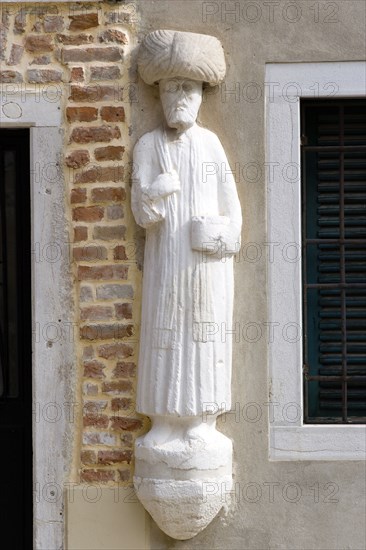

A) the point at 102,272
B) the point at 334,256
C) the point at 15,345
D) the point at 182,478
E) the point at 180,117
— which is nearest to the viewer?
the point at 182,478

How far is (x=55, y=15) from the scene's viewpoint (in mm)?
6910

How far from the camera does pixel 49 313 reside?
22.6 ft

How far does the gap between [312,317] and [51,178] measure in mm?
1418

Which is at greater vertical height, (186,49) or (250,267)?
(186,49)

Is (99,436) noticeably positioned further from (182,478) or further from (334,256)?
(334,256)

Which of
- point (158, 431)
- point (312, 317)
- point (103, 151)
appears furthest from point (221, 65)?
point (158, 431)

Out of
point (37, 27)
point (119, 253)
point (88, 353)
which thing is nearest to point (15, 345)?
point (88, 353)

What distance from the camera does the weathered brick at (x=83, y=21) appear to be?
689 cm

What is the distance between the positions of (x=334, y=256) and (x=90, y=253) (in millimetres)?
1175

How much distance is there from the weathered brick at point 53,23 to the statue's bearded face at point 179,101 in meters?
0.57

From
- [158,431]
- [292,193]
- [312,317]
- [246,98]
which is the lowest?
[158,431]

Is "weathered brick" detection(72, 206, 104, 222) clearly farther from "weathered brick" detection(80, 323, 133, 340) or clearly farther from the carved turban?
the carved turban

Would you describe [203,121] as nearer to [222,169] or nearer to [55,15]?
[222,169]

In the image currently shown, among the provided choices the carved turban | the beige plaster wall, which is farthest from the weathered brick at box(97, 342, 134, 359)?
the carved turban
